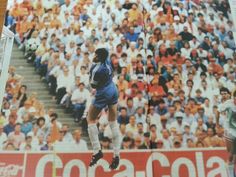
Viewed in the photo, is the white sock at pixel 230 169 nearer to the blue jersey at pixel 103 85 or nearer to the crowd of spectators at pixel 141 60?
the crowd of spectators at pixel 141 60

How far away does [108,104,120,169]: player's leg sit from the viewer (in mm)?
833

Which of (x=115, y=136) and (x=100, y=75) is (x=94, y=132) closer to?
(x=115, y=136)

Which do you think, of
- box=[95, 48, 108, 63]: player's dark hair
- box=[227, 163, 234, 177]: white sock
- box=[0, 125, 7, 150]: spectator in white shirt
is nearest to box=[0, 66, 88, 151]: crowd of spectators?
box=[0, 125, 7, 150]: spectator in white shirt

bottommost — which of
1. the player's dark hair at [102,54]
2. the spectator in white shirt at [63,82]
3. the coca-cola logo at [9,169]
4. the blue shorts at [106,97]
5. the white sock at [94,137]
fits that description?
the coca-cola logo at [9,169]

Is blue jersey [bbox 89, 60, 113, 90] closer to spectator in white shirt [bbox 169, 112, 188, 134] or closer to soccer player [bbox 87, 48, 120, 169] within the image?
soccer player [bbox 87, 48, 120, 169]

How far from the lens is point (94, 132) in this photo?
2.83 feet

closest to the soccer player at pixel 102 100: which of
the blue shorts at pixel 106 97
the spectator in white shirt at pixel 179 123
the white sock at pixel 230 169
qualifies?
the blue shorts at pixel 106 97

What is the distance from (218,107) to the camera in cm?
90

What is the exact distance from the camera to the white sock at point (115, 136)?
2.77 feet

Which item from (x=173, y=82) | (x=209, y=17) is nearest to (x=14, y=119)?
(x=173, y=82)

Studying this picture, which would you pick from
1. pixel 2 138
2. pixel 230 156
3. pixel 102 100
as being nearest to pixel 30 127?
pixel 2 138

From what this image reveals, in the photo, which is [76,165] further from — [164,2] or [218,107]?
[164,2]

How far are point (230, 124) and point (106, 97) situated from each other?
338mm

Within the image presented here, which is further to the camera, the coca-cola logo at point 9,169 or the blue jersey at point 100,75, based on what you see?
the blue jersey at point 100,75
